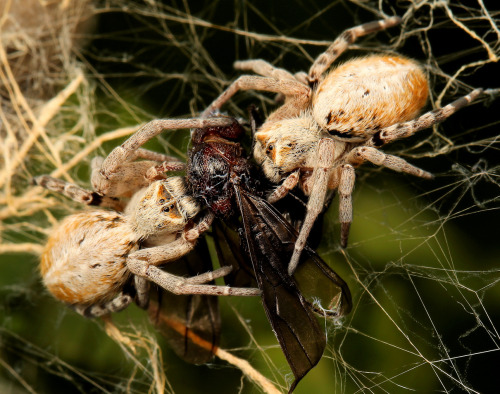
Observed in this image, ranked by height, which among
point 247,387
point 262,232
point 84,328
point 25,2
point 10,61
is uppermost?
point 25,2

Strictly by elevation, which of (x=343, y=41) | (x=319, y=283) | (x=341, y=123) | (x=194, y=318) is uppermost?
(x=343, y=41)

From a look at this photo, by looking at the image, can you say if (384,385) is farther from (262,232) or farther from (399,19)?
(399,19)

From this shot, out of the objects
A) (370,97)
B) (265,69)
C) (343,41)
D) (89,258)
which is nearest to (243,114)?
(265,69)

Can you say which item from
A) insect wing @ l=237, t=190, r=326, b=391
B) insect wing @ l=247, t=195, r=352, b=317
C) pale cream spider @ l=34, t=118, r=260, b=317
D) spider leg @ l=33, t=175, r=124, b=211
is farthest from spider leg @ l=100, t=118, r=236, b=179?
insect wing @ l=247, t=195, r=352, b=317

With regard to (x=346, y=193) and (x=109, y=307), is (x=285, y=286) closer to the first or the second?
(x=346, y=193)

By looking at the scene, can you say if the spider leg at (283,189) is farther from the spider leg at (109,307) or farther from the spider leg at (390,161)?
the spider leg at (109,307)

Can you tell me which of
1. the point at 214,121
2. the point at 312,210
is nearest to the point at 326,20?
the point at 214,121

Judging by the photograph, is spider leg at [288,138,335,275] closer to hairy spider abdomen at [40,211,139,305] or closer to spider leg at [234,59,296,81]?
spider leg at [234,59,296,81]
